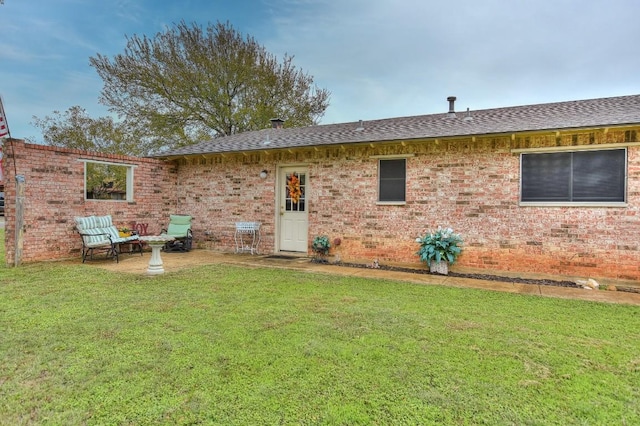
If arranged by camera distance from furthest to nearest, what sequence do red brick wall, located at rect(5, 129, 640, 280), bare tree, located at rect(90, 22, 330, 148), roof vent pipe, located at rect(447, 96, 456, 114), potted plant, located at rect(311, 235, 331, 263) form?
bare tree, located at rect(90, 22, 330, 148), roof vent pipe, located at rect(447, 96, 456, 114), potted plant, located at rect(311, 235, 331, 263), red brick wall, located at rect(5, 129, 640, 280)

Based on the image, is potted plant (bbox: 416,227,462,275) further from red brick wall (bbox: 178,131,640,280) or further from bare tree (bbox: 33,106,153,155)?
bare tree (bbox: 33,106,153,155)

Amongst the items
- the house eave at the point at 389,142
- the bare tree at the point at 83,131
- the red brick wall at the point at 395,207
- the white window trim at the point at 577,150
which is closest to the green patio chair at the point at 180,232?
the red brick wall at the point at 395,207

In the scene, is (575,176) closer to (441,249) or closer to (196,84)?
(441,249)

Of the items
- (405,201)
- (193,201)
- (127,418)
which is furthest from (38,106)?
(127,418)

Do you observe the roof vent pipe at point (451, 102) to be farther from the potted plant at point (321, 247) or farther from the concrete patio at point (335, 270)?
the potted plant at point (321, 247)

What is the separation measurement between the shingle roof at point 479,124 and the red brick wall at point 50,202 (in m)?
2.24

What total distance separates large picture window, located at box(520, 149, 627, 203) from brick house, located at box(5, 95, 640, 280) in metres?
0.02

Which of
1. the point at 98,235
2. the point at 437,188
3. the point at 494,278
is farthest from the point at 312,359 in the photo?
the point at 98,235

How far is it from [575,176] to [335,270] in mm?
4767

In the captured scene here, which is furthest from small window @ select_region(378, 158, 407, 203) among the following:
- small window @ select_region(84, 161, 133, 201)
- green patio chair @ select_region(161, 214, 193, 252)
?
small window @ select_region(84, 161, 133, 201)

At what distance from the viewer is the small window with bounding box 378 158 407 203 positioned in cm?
774

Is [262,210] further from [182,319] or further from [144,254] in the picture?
[182,319]

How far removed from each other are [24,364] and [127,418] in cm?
144

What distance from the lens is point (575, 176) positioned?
20.6 ft
